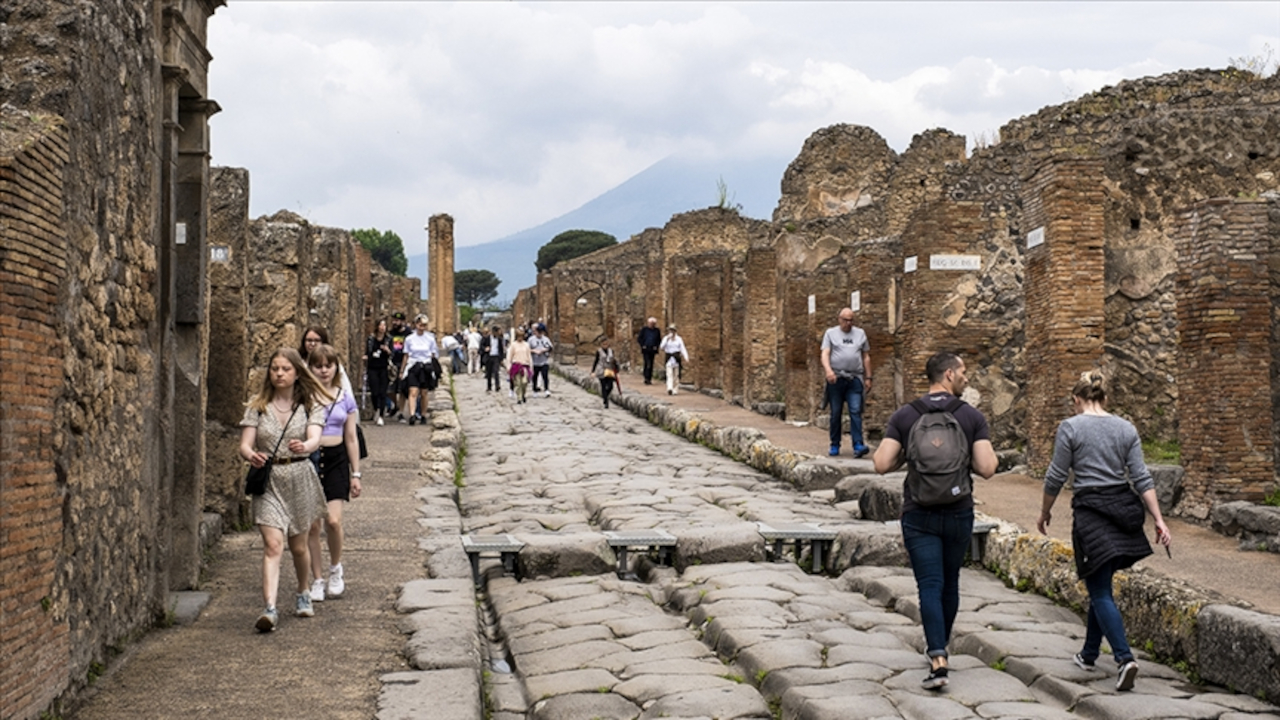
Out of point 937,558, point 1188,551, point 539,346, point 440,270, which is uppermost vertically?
point 440,270

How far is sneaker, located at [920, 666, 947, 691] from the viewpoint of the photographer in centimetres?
→ 544

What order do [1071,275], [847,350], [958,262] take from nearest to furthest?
[1071,275], [847,350], [958,262]

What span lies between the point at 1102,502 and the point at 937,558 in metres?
0.75

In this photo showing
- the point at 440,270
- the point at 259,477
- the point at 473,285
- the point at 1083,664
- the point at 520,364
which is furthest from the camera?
the point at 473,285

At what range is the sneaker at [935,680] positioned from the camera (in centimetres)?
544

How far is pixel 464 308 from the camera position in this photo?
97250 millimetres

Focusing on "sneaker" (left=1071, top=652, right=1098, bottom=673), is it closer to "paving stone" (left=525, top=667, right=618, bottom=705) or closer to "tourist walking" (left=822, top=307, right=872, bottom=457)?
"paving stone" (left=525, top=667, right=618, bottom=705)

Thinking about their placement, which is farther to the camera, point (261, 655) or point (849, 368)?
point (849, 368)

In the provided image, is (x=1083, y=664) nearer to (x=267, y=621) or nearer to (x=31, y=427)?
(x=267, y=621)

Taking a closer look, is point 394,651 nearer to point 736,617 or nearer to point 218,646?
point 218,646

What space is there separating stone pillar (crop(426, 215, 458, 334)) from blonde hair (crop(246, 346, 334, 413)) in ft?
181

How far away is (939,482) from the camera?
5.63 m

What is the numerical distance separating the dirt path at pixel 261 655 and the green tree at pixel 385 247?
314ft

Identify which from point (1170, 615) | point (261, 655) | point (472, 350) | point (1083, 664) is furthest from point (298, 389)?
point (472, 350)
